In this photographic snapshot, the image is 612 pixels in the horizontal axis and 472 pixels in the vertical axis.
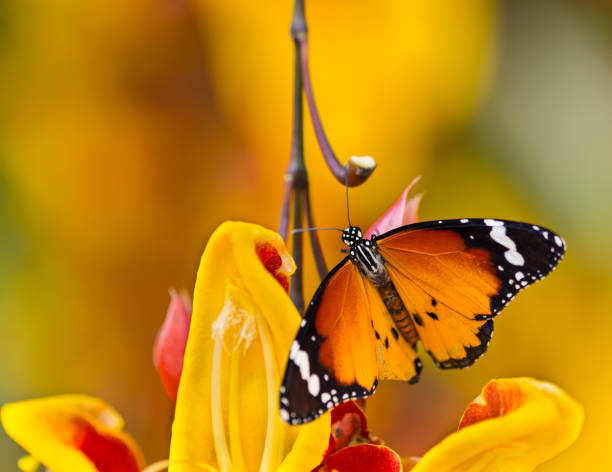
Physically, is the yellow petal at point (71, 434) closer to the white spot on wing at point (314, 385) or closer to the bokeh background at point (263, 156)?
the white spot on wing at point (314, 385)

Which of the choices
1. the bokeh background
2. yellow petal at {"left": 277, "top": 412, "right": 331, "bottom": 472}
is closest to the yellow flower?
yellow petal at {"left": 277, "top": 412, "right": 331, "bottom": 472}

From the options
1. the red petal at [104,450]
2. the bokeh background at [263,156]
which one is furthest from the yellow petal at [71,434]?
the bokeh background at [263,156]

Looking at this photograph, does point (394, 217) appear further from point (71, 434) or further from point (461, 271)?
point (71, 434)

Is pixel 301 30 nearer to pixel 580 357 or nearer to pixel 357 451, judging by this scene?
pixel 357 451

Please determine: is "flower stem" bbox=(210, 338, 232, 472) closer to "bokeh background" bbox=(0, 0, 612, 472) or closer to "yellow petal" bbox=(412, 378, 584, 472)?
"yellow petal" bbox=(412, 378, 584, 472)

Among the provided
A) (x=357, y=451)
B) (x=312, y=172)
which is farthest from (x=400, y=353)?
(x=312, y=172)
